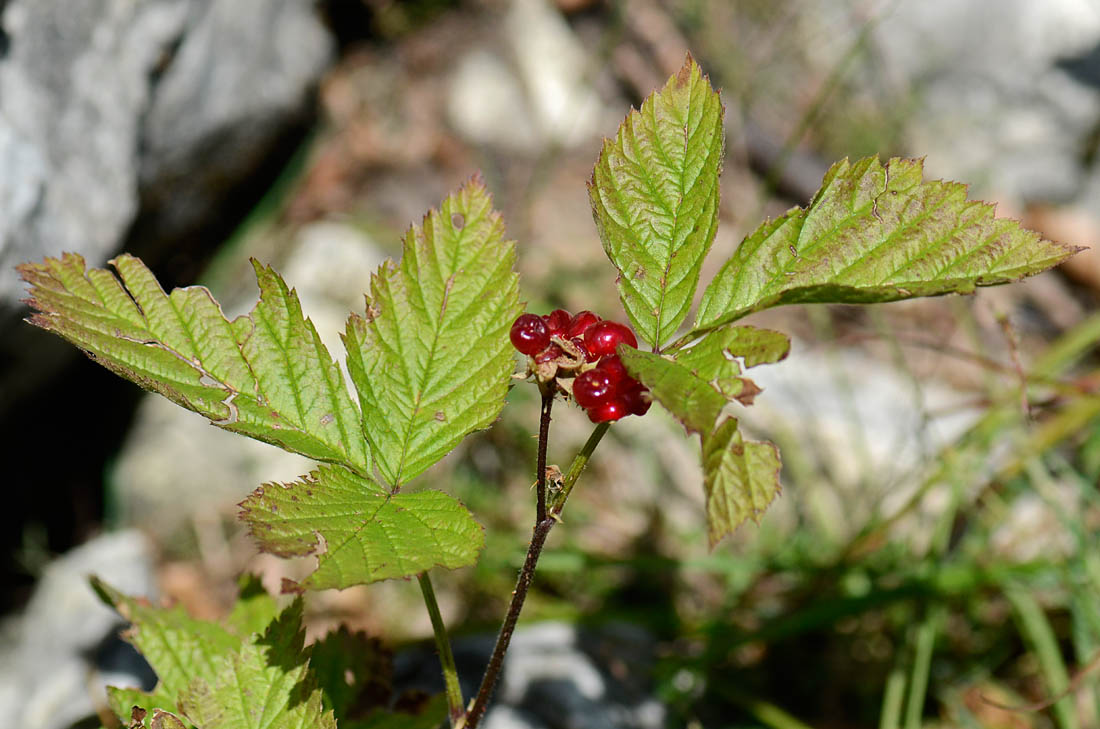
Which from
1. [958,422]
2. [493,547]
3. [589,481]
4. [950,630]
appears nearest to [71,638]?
[493,547]

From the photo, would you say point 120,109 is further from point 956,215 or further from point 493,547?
point 956,215

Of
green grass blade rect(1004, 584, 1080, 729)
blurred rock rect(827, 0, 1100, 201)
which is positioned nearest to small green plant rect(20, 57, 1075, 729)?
green grass blade rect(1004, 584, 1080, 729)

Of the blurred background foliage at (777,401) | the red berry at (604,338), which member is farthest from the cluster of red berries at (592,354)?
the blurred background foliage at (777,401)

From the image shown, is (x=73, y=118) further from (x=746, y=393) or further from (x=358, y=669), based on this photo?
(x=746, y=393)

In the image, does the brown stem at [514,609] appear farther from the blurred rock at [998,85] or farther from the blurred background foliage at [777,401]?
the blurred rock at [998,85]

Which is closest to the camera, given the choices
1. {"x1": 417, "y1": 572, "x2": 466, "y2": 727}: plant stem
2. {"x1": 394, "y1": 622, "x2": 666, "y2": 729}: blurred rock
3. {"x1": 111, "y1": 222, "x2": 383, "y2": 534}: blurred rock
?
{"x1": 417, "y1": 572, "x2": 466, "y2": 727}: plant stem

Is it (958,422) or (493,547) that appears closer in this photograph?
(493,547)

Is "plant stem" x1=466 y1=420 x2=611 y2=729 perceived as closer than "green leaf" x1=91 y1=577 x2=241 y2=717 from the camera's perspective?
Yes

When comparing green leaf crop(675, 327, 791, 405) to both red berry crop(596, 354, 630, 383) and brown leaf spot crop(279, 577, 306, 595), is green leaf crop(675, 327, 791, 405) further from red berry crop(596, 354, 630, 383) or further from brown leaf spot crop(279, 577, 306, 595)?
brown leaf spot crop(279, 577, 306, 595)
